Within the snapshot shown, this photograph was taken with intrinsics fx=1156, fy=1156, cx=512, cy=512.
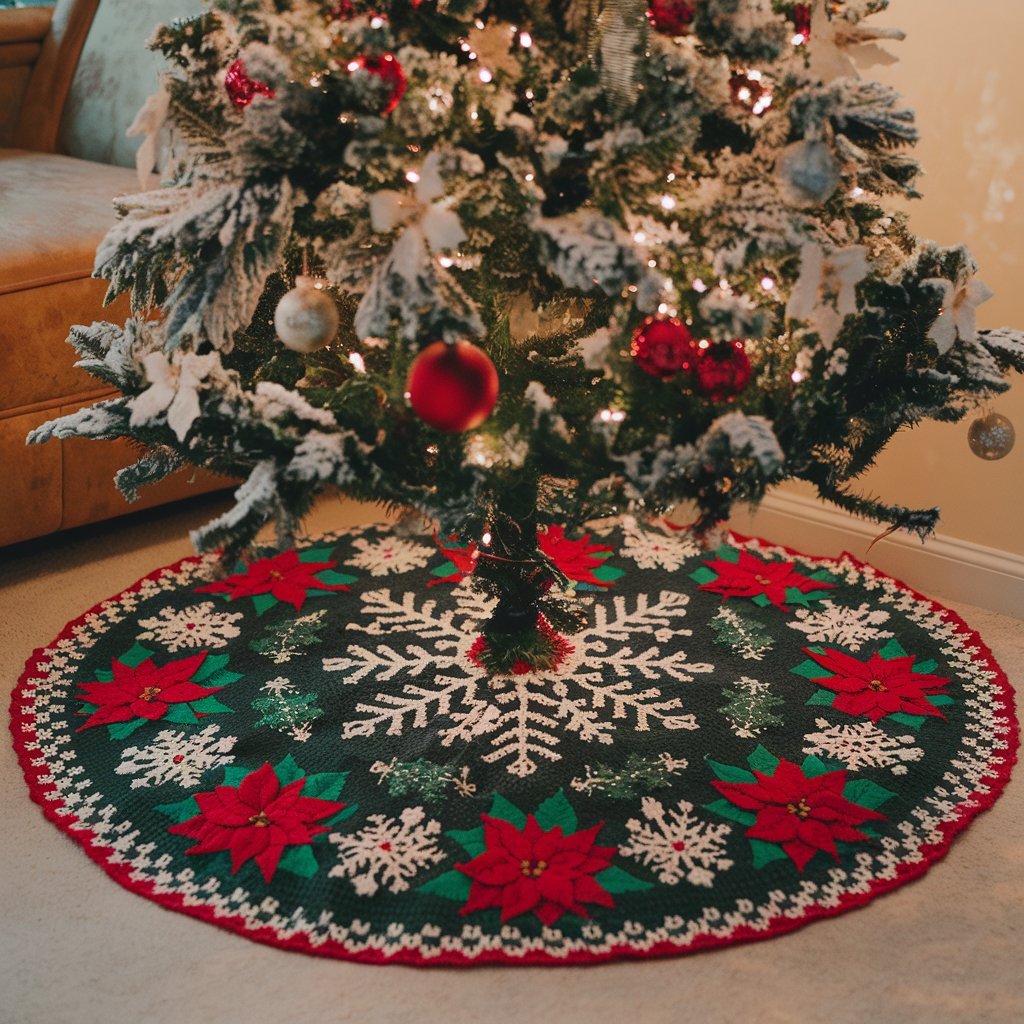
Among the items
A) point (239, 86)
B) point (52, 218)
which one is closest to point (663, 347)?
point (239, 86)

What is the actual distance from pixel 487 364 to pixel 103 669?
2.59ft

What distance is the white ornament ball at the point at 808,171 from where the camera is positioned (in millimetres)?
1006

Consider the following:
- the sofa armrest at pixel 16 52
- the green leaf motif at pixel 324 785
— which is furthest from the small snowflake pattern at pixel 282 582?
the sofa armrest at pixel 16 52

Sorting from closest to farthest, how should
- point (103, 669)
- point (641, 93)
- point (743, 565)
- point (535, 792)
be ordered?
point (641, 93)
point (535, 792)
point (103, 669)
point (743, 565)

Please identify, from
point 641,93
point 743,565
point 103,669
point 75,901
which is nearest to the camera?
Result: point 641,93

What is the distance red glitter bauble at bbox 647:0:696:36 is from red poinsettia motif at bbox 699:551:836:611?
87 centimetres

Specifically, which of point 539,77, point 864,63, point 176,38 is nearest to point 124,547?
point 176,38

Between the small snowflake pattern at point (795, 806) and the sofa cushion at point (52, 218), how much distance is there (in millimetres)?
1145

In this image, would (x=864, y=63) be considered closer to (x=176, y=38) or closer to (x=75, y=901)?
(x=176, y=38)

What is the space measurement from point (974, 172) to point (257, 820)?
4.21 feet

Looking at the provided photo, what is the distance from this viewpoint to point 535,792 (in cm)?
125

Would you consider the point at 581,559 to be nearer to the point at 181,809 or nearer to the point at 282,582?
the point at 282,582

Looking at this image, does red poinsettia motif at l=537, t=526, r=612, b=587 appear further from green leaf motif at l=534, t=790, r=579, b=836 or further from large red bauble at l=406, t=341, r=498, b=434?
large red bauble at l=406, t=341, r=498, b=434

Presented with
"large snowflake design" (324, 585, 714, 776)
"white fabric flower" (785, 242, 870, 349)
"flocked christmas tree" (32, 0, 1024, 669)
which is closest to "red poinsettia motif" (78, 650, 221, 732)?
"large snowflake design" (324, 585, 714, 776)
